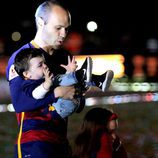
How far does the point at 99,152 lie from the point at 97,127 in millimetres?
185

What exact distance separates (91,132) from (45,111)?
4.14 feet

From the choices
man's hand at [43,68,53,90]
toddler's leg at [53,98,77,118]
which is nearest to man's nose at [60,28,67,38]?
man's hand at [43,68,53,90]

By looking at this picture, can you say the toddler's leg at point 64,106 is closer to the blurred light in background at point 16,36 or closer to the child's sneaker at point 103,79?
the child's sneaker at point 103,79

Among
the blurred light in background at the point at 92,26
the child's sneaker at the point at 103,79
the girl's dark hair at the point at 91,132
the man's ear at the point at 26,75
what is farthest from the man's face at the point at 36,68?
the blurred light in background at the point at 92,26

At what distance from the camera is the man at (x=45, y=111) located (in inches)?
129

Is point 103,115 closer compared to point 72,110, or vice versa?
point 72,110

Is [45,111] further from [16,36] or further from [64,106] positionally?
[16,36]

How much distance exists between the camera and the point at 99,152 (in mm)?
4605

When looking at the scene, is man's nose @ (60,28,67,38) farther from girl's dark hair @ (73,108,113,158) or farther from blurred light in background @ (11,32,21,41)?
blurred light in background @ (11,32,21,41)

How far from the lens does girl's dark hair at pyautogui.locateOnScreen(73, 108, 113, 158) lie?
4535 millimetres

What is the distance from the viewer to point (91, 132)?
457cm

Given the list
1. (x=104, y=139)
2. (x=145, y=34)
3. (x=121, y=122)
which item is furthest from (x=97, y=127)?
(x=145, y=34)

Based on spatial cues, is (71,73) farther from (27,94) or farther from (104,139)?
(104,139)

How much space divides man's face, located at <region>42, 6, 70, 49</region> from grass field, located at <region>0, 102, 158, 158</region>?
4585mm
